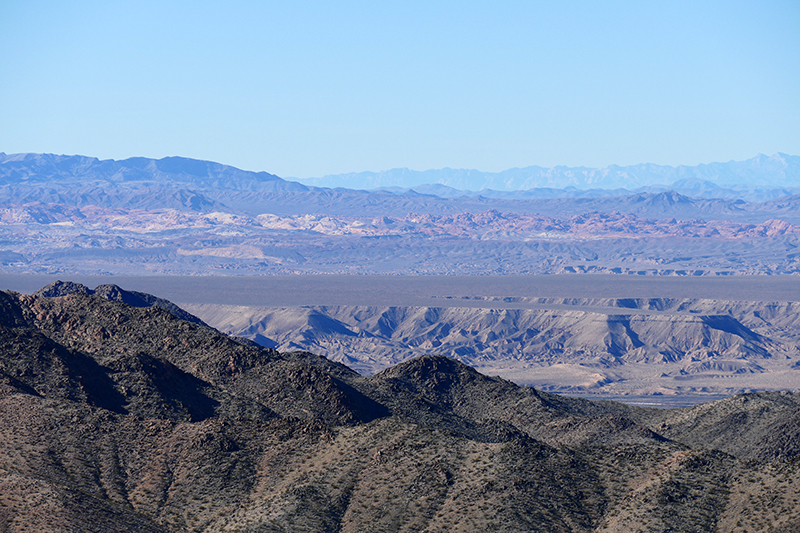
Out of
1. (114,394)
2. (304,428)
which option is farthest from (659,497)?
(114,394)

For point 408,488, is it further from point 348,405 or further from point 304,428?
point 348,405

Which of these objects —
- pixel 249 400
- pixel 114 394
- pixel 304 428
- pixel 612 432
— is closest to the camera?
pixel 304 428

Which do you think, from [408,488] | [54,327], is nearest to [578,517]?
[408,488]

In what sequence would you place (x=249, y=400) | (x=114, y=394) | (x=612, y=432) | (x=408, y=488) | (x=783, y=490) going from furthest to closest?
(x=612, y=432), (x=249, y=400), (x=114, y=394), (x=408, y=488), (x=783, y=490)

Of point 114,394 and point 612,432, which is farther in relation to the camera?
point 612,432

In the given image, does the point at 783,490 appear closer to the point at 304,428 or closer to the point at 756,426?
the point at 304,428

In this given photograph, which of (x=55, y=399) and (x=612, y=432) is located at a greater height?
(x=55, y=399)
